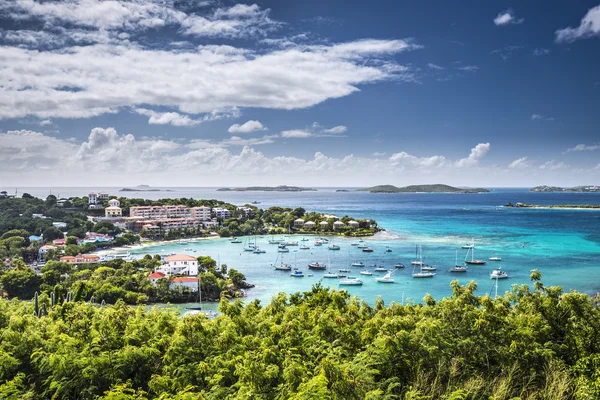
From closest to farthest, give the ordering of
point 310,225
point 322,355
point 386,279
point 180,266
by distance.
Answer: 1. point 322,355
2. point 386,279
3. point 180,266
4. point 310,225

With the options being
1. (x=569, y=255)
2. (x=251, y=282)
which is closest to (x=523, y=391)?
(x=251, y=282)

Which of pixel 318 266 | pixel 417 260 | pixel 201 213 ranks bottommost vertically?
pixel 318 266

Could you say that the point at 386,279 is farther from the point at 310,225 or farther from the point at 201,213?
the point at 201,213

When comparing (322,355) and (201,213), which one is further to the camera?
(201,213)

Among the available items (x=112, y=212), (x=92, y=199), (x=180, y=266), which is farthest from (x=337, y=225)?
(x=92, y=199)

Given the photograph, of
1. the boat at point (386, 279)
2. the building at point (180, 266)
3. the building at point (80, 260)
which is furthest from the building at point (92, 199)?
the boat at point (386, 279)

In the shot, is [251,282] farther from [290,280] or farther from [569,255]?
[569,255]

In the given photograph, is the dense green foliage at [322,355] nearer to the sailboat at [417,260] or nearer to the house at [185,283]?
the house at [185,283]
